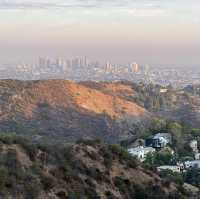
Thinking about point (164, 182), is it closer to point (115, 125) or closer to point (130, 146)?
point (130, 146)

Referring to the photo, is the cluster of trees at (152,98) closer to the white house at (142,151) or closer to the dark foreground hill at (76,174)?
the white house at (142,151)

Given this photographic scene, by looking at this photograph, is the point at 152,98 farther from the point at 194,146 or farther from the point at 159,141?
the point at 159,141

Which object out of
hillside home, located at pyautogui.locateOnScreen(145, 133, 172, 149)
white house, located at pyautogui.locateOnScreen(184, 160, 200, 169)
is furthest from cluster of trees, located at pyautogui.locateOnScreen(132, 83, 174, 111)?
white house, located at pyautogui.locateOnScreen(184, 160, 200, 169)

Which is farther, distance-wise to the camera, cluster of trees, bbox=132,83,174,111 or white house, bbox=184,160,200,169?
cluster of trees, bbox=132,83,174,111

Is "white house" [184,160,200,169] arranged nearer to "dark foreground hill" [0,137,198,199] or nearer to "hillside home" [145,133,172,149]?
"hillside home" [145,133,172,149]

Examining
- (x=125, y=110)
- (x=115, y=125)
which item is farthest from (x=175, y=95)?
(x=115, y=125)
